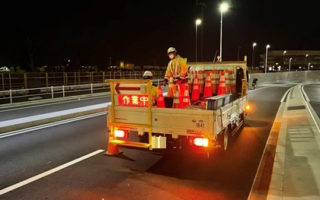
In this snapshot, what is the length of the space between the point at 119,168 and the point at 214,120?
240cm

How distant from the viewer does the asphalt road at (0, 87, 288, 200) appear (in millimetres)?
4695

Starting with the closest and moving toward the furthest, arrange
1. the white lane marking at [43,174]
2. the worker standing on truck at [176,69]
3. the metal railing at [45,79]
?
the white lane marking at [43,174]
the worker standing on truck at [176,69]
the metal railing at [45,79]

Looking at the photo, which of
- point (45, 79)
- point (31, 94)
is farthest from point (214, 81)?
point (45, 79)

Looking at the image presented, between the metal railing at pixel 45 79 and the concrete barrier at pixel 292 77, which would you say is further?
the concrete barrier at pixel 292 77

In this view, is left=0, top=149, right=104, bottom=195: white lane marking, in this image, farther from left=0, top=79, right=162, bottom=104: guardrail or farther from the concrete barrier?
the concrete barrier

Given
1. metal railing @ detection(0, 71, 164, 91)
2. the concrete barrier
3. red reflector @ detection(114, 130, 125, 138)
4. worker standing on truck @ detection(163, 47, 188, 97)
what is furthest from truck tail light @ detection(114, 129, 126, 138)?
the concrete barrier

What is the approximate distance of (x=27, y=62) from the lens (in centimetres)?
5097

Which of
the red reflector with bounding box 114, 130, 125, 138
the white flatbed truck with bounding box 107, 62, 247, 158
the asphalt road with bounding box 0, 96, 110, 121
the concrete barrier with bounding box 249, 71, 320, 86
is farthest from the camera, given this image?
the concrete barrier with bounding box 249, 71, 320, 86

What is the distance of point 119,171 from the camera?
5.71 m

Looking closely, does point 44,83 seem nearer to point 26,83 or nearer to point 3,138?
point 26,83

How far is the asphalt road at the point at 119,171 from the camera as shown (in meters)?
4.70

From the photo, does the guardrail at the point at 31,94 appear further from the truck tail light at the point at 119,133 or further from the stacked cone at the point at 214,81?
the truck tail light at the point at 119,133

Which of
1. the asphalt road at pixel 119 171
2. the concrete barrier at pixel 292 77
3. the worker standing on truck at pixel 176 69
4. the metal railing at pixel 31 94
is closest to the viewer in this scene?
the asphalt road at pixel 119 171

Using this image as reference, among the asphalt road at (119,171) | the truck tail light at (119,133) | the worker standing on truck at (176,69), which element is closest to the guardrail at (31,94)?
the asphalt road at (119,171)
